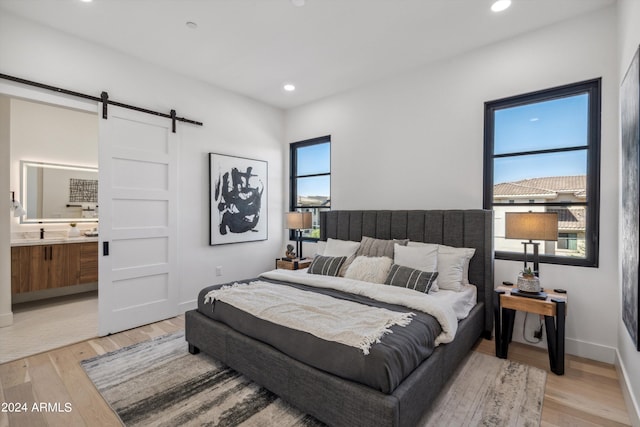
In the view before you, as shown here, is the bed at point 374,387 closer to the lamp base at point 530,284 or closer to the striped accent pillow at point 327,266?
the lamp base at point 530,284

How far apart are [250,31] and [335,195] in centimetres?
235

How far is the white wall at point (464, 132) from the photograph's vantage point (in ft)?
8.45

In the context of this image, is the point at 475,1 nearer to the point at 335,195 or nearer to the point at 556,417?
the point at 335,195

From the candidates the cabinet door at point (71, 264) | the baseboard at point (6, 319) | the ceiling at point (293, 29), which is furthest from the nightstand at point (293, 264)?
the baseboard at point (6, 319)

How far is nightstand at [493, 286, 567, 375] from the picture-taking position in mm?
2373

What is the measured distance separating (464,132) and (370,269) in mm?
1850

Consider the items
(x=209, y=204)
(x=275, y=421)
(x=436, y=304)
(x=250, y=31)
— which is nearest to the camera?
(x=275, y=421)

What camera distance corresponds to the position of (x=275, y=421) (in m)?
1.87

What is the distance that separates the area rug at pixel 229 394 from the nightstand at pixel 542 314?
0.16 metres

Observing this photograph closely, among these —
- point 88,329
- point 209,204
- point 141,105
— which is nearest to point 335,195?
point 209,204

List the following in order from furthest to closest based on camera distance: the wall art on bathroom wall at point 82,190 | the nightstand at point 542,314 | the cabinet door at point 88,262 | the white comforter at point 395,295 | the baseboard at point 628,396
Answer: the wall art on bathroom wall at point 82,190 → the cabinet door at point 88,262 → the nightstand at point 542,314 → the white comforter at point 395,295 → the baseboard at point 628,396

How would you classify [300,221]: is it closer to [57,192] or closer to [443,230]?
[443,230]

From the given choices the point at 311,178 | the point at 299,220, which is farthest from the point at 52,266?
the point at 311,178

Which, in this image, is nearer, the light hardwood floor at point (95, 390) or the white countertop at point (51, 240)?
the light hardwood floor at point (95, 390)
